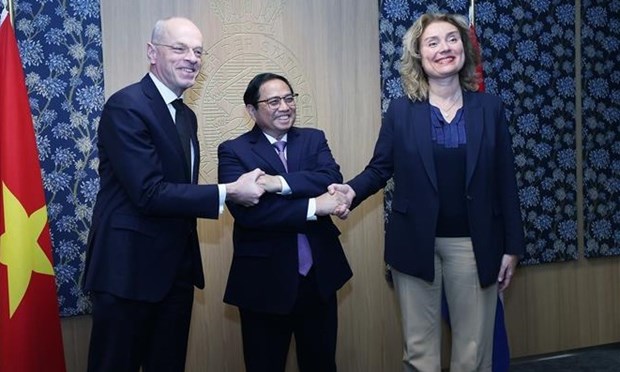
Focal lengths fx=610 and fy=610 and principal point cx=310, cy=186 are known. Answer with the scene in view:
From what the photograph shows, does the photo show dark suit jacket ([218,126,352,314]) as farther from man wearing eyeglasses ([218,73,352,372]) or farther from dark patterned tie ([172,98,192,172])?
dark patterned tie ([172,98,192,172])

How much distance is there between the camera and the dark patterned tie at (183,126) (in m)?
2.13

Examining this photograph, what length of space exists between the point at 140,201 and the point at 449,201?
107 cm

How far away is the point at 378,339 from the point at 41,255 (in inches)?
69.7

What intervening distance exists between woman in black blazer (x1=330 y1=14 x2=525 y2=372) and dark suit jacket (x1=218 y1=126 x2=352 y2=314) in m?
0.13

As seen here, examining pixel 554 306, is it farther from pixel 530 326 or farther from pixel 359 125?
pixel 359 125

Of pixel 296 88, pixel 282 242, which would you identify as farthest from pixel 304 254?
pixel 296 88

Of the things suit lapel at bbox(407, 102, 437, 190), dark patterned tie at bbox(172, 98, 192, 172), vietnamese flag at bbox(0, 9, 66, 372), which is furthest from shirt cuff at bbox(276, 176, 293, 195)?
vietnamese flag at bbox(0, 9, 66, 372)

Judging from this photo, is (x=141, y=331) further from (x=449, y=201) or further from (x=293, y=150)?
(x=449, y=201)

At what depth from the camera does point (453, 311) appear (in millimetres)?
2266

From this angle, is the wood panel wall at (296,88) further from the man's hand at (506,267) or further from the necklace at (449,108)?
the man's hand at (506,267)

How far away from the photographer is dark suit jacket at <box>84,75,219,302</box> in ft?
6.37

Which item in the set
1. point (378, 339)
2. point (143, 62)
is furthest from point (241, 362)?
point (143, 62)

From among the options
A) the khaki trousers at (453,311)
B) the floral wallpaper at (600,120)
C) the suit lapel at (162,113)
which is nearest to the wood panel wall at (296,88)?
the suit lapel at (162,113)

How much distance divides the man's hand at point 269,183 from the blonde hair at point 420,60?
0.61 m
